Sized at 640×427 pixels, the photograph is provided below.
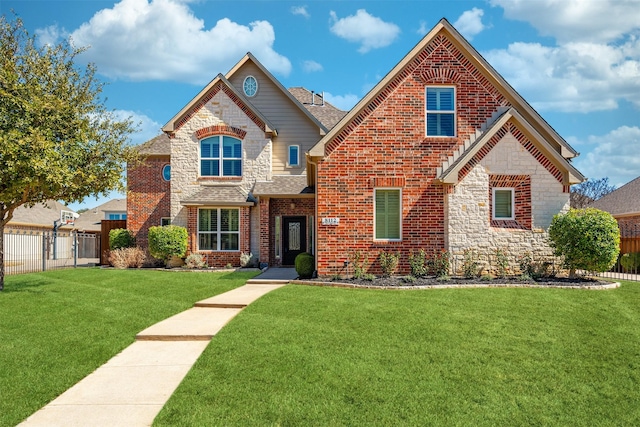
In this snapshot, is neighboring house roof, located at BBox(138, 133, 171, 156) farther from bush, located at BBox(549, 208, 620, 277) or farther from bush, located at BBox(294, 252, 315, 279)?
bush, located at BBox(549, 208, 620, 277)

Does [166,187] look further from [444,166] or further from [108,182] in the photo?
[444,166]

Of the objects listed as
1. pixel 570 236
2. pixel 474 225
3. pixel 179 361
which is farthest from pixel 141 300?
pixel 570 236

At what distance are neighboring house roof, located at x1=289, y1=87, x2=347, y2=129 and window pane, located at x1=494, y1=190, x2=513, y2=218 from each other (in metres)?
12.1

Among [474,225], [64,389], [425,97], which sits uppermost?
[425,97]

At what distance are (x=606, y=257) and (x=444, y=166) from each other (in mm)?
5239

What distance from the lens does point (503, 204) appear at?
15.4 m

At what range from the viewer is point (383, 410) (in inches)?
219

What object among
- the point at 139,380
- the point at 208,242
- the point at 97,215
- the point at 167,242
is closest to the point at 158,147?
the point at 167,242

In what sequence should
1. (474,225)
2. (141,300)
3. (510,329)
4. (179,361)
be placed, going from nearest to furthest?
1. (179,361)
2. (510,329)
3. (141,300)
4. (474,225)

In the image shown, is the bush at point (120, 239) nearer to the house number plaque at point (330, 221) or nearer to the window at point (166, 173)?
the window at point (166, 173)

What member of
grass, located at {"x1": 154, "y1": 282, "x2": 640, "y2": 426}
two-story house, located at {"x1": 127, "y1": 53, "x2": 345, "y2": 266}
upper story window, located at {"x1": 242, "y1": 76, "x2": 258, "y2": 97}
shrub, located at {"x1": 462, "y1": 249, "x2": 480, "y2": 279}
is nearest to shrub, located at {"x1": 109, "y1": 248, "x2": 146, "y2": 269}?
two-story house, located at {"x1": 127, "y1": 53, "x2": 345, "y2": 266}

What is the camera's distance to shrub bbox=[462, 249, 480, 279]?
48.3 ft

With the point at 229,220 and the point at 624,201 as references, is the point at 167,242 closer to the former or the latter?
the point at 229,220

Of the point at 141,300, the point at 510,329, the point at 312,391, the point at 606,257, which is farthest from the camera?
the point at 606,257
